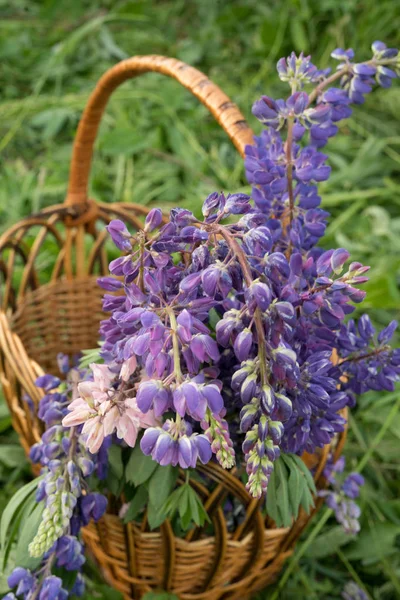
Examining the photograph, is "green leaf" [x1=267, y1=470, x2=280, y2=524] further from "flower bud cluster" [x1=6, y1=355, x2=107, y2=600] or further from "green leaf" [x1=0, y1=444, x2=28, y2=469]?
"green leaf" [x1=0, y1=444, x2=28, y2=469]

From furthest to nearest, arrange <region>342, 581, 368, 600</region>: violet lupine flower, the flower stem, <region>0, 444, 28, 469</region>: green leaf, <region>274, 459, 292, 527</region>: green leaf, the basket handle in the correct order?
<region>0, 444, 28, 469</region>: green leaf < <region>342, 581, 368, 600</region>: violet lupine flower < the basket handle < <region>274, 459, 292, 527</region>: green leaf < the flower stem

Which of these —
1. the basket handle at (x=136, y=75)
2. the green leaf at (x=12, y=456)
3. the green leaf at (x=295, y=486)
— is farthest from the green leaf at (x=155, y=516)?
the green leaf at (x=12, y=456)

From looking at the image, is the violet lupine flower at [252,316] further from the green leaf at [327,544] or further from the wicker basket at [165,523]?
the green leaf at [327,544]

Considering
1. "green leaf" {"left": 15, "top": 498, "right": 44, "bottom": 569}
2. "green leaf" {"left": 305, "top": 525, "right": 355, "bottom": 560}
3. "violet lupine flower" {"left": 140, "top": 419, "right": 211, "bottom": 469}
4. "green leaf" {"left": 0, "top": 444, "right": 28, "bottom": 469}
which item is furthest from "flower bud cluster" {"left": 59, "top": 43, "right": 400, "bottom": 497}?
"green leaf" {"left": 0, "top": 444, "right": 28, "bottom": 469}

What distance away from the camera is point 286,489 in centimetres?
58

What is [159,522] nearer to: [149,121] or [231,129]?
[231,129]

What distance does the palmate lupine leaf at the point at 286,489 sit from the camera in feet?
1.89

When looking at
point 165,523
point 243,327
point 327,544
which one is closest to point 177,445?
point 243,327

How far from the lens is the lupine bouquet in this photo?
1.47ft

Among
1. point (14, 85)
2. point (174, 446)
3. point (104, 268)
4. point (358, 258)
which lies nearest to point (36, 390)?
point (174, 446)

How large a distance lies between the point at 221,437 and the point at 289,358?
7 cm

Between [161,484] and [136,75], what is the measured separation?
53cm

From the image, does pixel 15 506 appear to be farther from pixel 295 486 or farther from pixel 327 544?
pixel 327 544

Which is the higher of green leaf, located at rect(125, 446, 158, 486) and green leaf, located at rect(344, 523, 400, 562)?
green leaf, located at rect(125, 446, 158, 486)
